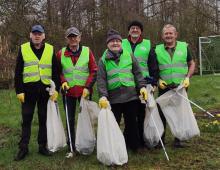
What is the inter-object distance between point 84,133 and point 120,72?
1.02 meters

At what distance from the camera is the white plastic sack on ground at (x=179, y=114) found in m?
5.95

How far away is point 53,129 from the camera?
576cm

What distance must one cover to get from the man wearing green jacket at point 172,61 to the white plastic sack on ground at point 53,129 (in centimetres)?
158

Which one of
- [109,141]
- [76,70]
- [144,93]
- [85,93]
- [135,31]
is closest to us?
[109,141]

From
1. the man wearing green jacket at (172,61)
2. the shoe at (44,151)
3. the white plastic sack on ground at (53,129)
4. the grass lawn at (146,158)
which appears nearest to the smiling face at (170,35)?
the man wearing green jacket at (172,61)

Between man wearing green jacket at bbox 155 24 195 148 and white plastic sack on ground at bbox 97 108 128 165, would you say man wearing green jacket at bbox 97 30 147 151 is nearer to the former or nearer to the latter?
white plastic sack on ground at bbox 97 108 128 165

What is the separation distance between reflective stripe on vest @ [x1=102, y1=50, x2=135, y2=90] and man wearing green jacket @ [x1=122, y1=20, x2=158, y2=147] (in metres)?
0.32

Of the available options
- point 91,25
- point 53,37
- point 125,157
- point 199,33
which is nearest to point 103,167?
point 125,157

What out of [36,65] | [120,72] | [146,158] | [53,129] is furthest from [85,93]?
[146,158]

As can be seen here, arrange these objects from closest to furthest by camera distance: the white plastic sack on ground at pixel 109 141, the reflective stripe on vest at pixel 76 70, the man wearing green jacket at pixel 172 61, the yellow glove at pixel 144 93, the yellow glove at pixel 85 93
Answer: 1. the white plastic sack on ground at pixel 109 141
2. the yellow glove at pixel 144 93
3. the yellow glove at pixel 85 93
4. the reflective stripe on vest at pixel 76 70
5. the man wearing green jacket at pixel 172 61

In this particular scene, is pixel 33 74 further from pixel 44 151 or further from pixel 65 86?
pixel 44 151

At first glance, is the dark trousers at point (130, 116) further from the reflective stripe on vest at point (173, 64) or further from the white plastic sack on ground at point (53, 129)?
the white plastic sack on ground at point (53, 129)

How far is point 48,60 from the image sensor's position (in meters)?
5.80

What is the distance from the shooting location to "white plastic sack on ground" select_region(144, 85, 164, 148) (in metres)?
5.78
